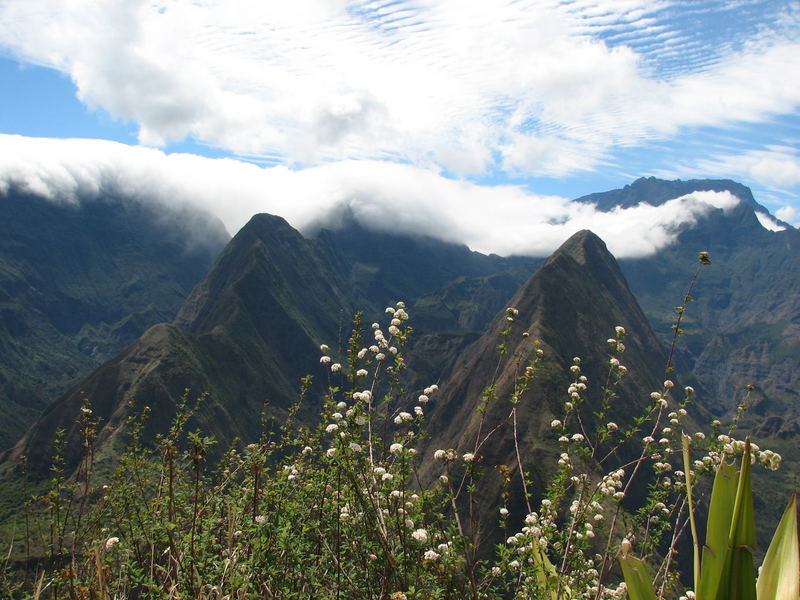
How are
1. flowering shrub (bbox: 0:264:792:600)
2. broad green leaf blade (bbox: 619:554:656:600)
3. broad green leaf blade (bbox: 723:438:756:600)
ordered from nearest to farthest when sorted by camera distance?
broad green leaf blade (bbox: 723:438:756:600) < broad green leaf blade (bbox: 619:554:656:600) < flowering shrub (bbox: 0:264:792:600)

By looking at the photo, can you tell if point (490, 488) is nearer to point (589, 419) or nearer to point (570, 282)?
point (589, 419)

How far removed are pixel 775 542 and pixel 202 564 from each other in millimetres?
5741

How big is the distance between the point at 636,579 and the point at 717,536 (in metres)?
0.43

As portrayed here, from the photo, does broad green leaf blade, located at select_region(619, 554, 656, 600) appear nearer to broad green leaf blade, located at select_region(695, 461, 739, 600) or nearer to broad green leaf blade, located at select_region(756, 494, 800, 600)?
broad green leaf blade, located at select_region(695, 461, 739, 600)

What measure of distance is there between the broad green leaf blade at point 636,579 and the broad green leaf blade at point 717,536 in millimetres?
220

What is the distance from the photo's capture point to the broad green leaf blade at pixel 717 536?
1829mm

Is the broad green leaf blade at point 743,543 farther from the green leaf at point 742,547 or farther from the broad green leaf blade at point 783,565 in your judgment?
the broad green leaf blade at point 783,565

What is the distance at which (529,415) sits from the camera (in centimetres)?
10488

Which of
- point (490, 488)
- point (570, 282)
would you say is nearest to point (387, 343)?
point (490, 488)

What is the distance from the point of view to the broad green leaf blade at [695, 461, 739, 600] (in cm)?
183

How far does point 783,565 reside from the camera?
1.92 metres

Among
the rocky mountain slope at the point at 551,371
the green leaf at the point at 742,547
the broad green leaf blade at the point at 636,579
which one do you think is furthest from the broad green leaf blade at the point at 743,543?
the rocky mountain slope at the point at 551,371

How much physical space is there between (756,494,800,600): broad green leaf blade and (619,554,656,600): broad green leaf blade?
382mm

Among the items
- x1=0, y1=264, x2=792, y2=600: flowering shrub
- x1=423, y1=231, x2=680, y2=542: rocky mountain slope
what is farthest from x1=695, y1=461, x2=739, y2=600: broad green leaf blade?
x1=423, y1=231, x2=680, y2=542: rocky mountain slope
